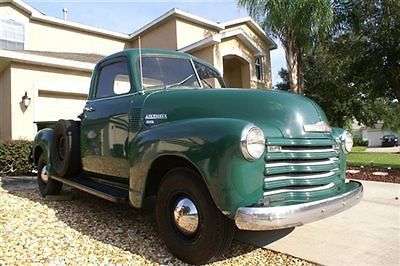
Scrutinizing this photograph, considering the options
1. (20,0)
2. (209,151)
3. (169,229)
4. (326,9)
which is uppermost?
(20,0)

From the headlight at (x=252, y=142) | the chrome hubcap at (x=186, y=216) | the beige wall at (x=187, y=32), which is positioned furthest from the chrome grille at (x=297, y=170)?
the beige wall at (x=187, y=32)

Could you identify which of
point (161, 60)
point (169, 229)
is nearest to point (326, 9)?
point (161, 60)

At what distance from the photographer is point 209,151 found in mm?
2801

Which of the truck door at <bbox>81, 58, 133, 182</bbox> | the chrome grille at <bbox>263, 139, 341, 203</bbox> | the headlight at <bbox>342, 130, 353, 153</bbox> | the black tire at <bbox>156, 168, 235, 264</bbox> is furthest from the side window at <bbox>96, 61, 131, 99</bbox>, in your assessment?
the headlight at <bbox>342, 130, 353, 153</bbox>

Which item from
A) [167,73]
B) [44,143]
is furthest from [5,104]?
[167,73]

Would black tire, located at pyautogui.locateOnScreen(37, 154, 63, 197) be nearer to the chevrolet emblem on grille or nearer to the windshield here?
the windshield

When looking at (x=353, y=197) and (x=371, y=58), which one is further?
(x=371, y=58)

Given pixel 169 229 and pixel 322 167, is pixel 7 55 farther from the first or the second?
pixel 322 167

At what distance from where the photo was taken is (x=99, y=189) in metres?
4.21

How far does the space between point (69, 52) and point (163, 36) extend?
4637mm

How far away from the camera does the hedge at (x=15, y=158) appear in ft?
27.2

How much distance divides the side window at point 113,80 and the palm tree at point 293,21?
314 inches

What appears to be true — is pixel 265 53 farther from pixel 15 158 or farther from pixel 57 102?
pixel 15 158

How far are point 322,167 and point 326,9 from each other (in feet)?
31.4
